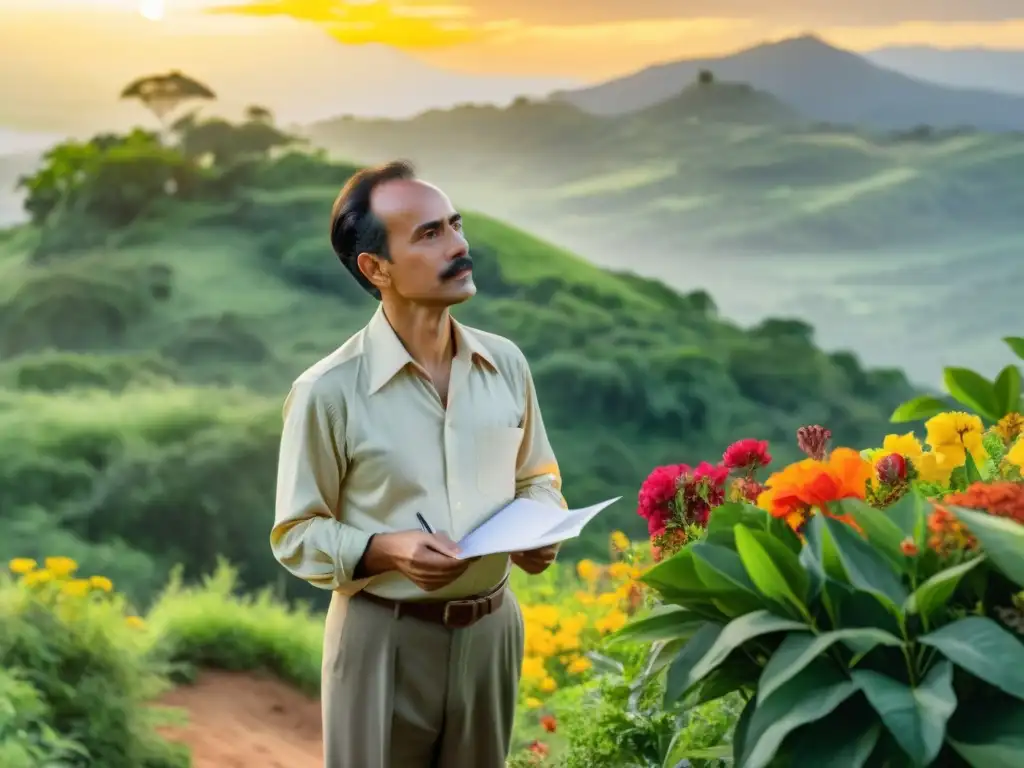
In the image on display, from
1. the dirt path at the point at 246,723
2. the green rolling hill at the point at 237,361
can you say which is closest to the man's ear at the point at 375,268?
the dirt path at the point at 246,723

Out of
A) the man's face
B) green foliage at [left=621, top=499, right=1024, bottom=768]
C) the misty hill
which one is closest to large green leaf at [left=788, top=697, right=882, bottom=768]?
green foliage at [left=621, top=499, right=1024, bottom=768]

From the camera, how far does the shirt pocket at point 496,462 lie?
1738mm

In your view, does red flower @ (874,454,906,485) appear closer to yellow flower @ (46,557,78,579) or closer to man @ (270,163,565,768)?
man @ (270,163,565,768)

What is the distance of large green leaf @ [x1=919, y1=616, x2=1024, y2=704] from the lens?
3.40 ft

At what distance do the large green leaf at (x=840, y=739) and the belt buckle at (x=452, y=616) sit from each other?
0.64 m

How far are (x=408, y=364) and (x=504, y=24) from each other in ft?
13.2

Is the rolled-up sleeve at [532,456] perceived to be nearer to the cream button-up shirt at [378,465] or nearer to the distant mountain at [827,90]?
the cream button-up shirt at [378,465]

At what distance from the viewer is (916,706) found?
1050mm

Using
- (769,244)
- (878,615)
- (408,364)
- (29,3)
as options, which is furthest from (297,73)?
(878,615)

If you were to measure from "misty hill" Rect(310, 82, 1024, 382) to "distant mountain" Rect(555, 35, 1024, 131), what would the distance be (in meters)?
0.05

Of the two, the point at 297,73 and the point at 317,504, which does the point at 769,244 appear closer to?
the point at 297,73

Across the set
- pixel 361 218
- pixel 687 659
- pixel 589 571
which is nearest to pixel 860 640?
pixel 687 659

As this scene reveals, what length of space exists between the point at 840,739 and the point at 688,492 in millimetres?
715

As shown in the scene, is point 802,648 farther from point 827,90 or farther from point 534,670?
point 827,90
